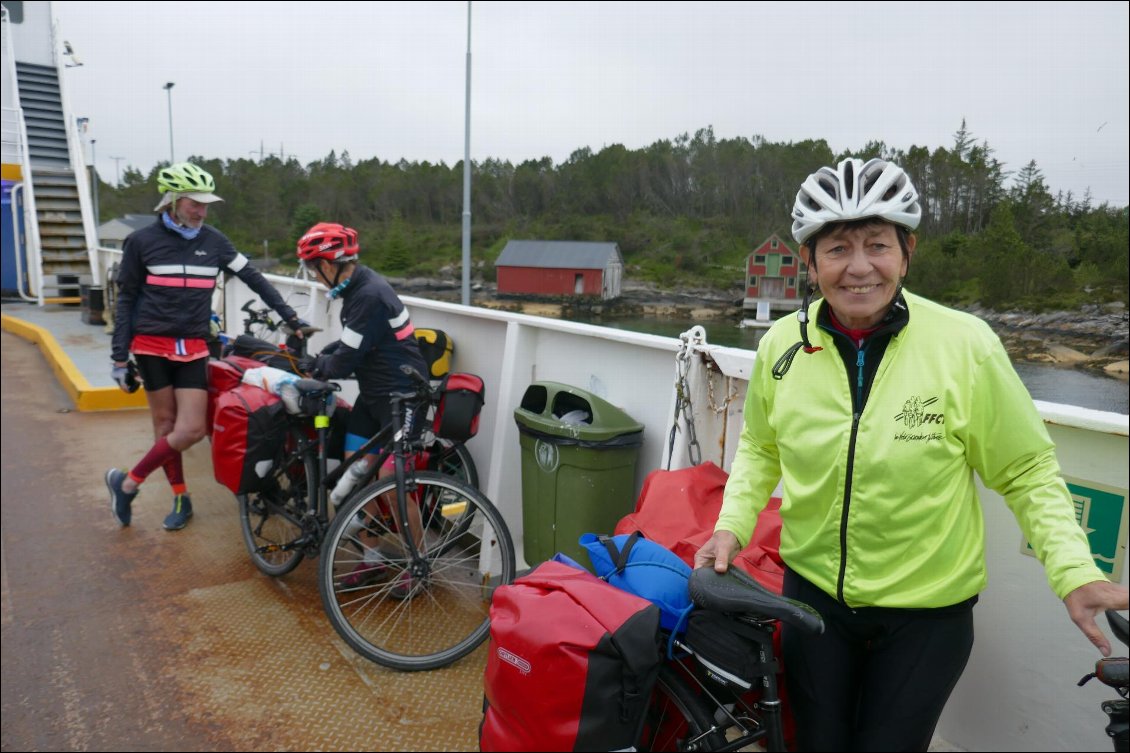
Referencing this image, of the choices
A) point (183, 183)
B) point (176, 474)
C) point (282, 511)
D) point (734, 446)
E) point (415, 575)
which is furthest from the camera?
point (176, 474)

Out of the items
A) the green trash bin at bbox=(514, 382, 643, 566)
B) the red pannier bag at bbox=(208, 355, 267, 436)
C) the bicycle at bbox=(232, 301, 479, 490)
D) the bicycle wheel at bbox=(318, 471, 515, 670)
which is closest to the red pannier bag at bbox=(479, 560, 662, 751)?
the green trash bin at bbox=(514, 382, 643, 566)

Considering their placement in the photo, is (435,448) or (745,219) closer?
(745,219)

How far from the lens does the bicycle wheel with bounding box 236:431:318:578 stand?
3.89 meters

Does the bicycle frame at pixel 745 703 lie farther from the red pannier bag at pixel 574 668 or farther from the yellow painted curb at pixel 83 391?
the yellow painted curb at pixel 83 391

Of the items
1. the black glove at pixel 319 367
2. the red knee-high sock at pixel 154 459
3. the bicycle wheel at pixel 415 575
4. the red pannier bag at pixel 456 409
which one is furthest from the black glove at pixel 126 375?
the red pannier bag at pixel 456 409

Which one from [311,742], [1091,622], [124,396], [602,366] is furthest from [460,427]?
[124,396]

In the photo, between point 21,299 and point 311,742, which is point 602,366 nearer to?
point 311,742

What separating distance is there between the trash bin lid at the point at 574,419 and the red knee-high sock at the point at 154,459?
2409 mm

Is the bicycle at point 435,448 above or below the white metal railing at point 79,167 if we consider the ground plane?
below

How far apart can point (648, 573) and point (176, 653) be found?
2.41 metres

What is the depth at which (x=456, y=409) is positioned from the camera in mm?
3664

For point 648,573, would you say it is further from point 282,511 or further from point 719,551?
point 282,511

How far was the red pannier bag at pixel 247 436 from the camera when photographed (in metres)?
3.73

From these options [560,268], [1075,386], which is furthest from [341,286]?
[1075,386]
